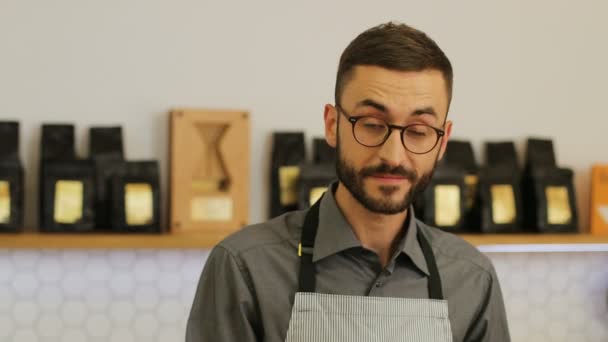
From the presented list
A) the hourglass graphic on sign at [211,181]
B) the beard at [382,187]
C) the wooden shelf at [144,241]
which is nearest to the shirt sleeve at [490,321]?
the beard at [382,187]

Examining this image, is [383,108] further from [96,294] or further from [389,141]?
[96,294]

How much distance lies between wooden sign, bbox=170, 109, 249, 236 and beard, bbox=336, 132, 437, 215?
92 centimetres

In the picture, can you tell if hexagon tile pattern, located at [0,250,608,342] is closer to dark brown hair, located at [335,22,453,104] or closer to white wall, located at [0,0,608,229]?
white wall, located at [0,0,608,229]

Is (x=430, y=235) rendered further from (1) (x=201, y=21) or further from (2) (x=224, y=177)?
(1) (x=201, y=21)

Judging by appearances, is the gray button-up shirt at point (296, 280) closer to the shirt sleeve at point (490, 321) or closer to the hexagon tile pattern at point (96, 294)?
the shirt sleeve at point (490, 321)

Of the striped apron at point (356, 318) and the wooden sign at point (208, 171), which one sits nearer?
the striped apron at point (356, 318)

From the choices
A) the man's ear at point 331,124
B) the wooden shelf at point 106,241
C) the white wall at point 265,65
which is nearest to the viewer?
the man's ear at point 331,124

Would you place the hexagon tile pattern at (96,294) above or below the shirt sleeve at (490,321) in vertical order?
below

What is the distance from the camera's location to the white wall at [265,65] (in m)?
2.21

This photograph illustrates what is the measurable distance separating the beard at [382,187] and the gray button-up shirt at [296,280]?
0.37 ft

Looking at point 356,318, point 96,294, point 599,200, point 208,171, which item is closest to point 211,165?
point 208,171

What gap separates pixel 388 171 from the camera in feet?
4.37

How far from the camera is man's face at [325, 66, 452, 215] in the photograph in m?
1.33

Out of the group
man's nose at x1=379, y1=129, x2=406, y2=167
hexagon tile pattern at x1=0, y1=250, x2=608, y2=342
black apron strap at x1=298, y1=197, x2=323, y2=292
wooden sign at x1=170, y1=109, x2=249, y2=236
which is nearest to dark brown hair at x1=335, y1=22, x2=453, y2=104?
man's nose at x1=379, y1=129, x2=406, y2=167
